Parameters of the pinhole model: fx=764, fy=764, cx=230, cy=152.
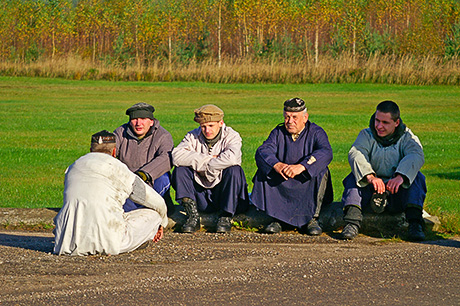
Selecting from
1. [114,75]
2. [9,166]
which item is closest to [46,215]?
[9,166]

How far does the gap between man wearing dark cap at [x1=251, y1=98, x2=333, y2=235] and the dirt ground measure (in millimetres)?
469

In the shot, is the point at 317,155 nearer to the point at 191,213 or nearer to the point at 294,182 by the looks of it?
the point at 294,182

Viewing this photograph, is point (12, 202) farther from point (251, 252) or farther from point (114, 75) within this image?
point (114, 75)

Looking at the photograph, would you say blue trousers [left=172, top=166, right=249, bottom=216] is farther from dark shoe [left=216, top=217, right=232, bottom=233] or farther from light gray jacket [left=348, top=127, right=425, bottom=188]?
light gray jacket [left=348, top=127, right=425, bottom=188]

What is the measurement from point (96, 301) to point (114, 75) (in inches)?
1515

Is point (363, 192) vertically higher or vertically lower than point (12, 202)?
higher

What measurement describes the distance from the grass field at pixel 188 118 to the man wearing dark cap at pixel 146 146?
272 cm

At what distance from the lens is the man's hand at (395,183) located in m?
7.82

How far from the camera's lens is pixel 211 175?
8.39 metres

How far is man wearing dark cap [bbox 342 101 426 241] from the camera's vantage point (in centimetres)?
789

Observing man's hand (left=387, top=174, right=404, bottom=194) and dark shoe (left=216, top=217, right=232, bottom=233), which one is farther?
dark shoe (left=216, top=217, right=232, bottom=233)

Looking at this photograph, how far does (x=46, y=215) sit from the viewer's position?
8.97 meters

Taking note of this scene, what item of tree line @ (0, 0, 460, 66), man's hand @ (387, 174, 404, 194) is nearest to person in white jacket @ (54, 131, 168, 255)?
man's hand @ (387, 174, 404, 194)

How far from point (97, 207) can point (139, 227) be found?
0.53m
